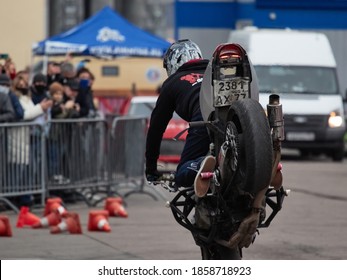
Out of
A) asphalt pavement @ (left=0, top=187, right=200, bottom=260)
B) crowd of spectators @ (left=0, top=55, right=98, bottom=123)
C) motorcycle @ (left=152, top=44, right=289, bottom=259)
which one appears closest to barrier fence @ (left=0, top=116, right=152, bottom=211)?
crowd of spectators @ (left=0, top=55, right=98, bottom=123)

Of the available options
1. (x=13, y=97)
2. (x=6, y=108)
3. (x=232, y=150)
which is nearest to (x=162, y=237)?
(x=6, y=108)

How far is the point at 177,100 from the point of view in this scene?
28.9 ft

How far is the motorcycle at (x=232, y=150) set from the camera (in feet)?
25.9

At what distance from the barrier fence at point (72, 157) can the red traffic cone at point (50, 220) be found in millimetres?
1478

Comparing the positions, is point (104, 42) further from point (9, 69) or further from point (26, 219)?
point (26, 219)

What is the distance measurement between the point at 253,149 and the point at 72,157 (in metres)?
9.71

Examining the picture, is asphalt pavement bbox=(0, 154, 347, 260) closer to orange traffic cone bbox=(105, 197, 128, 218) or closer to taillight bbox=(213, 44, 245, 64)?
orange traffic cone bbox=(105, 197, 128, 218)

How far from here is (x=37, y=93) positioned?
1811cm

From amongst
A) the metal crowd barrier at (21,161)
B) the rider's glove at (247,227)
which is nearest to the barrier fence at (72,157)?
the metal crowd barrier at (21,161)

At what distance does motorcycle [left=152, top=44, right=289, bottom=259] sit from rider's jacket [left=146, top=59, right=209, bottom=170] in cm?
20

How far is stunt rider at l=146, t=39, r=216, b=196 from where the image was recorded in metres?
8.66
